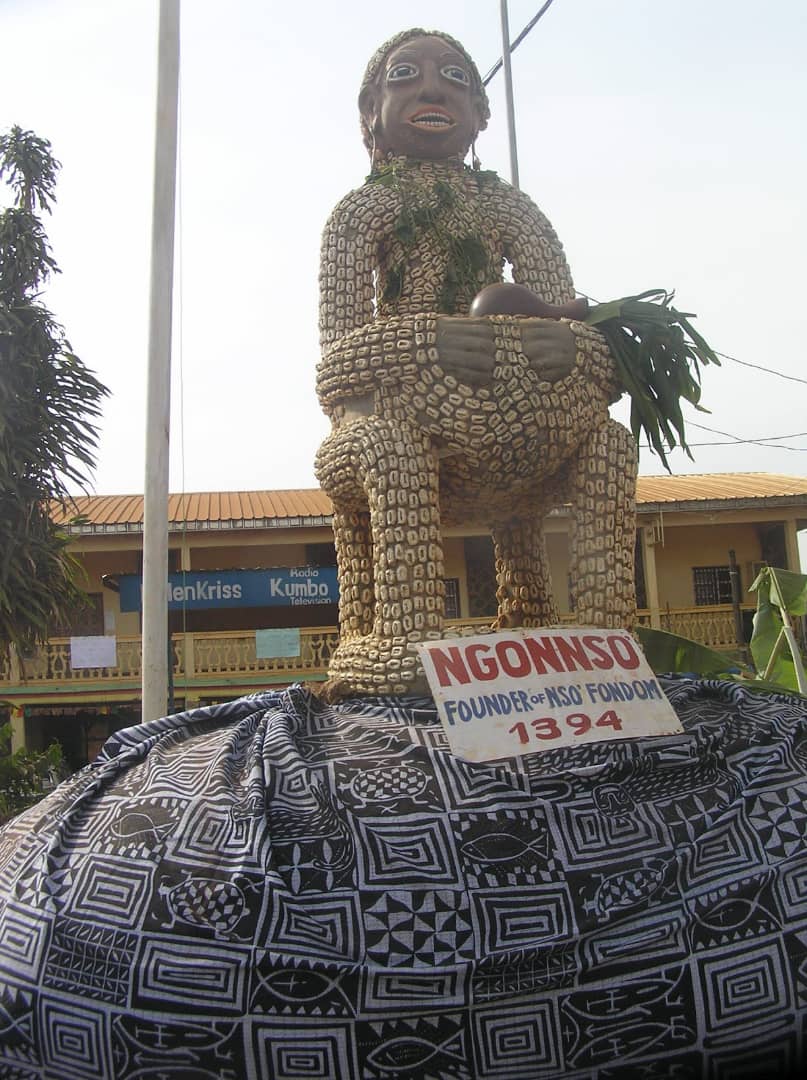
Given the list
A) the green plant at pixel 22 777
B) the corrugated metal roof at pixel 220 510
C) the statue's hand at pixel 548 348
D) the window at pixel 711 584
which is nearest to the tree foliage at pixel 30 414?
the green plant at pixel 22 777

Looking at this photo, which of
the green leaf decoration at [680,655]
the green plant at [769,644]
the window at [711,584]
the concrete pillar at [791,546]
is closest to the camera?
the green leaf decoration at [680,655]

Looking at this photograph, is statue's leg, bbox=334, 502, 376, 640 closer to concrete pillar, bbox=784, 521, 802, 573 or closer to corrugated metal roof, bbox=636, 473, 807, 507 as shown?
corrugated metal roof, bbox=636, 473, 807, 507

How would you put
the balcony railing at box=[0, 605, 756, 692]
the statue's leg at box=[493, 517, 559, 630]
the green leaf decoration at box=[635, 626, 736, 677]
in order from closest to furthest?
1. the statue's leg at box=[493, 517, 559, 630]
2. the green leaf decoration at box=[635, 626, 736, 677]
3. the balcony railing at box=[0, 605, 756, 692]

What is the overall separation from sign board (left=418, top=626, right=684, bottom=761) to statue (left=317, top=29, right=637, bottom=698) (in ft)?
0.90

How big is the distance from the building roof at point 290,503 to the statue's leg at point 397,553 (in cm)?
990

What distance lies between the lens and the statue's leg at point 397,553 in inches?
144

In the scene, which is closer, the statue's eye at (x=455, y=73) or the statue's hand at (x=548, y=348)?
the statue's hand at (x=548, y=348)

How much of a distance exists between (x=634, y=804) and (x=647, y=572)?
13082 mm

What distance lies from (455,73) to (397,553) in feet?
6.89

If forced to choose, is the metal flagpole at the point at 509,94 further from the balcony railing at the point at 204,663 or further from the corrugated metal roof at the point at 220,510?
the balcony railing at the point at 204,663

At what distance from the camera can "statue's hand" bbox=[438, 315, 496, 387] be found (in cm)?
373

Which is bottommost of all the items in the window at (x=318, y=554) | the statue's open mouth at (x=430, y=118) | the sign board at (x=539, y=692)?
the sign board at (x=539, y=692)

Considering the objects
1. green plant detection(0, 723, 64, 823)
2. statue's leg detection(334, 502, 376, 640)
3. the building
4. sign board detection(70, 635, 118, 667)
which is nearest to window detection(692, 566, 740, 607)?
the building

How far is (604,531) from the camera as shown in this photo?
3.85 m
